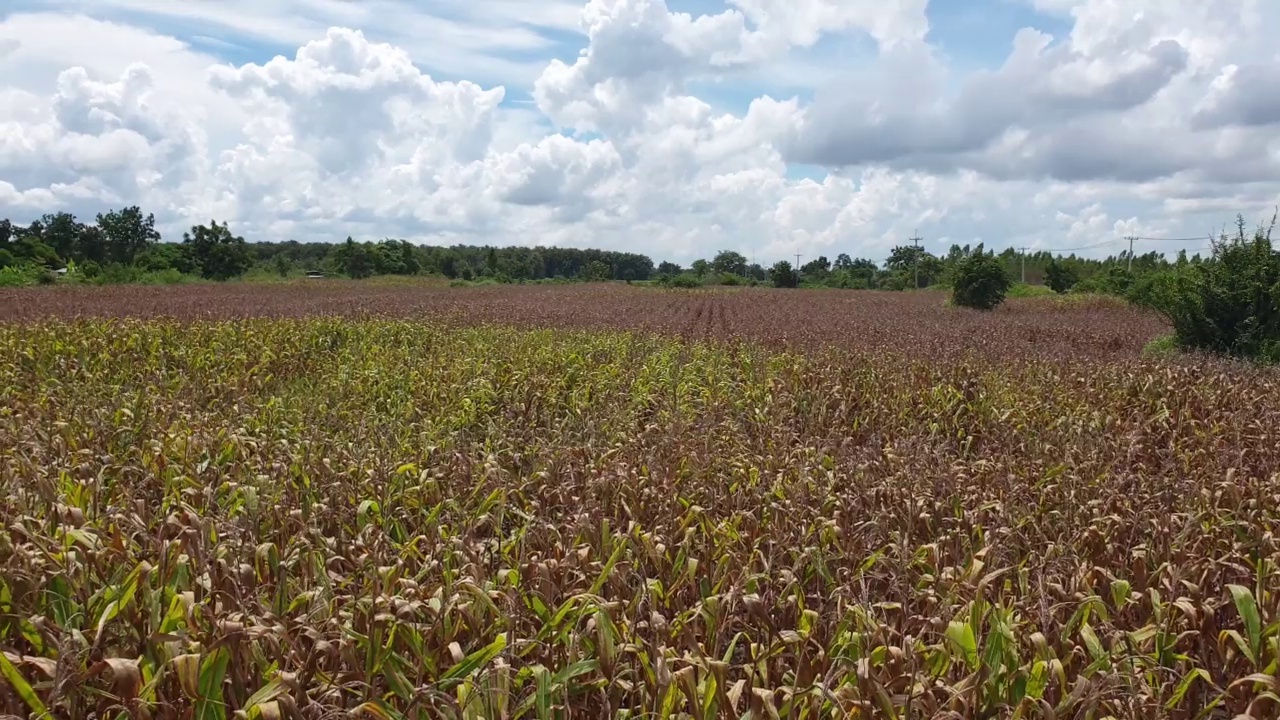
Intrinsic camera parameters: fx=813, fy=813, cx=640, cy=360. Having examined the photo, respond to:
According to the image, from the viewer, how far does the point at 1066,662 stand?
2.47 metres

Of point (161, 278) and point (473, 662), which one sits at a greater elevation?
point (161, 278)

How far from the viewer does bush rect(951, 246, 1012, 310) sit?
93.6 feet

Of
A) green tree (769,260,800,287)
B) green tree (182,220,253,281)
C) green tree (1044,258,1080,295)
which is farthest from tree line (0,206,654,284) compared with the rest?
green tree (1044,258,1080,295)

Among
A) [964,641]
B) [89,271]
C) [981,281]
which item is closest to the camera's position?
[964,641]

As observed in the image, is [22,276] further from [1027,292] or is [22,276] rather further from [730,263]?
[730,263]

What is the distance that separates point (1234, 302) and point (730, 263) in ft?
322

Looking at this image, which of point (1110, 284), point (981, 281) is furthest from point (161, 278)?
point (1110, 284)

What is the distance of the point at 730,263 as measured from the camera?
361 feet

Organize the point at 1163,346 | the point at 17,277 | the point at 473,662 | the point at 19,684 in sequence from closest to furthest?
1. the point at 19,684
2. the point at 473,662
3. the point at 1163,346
4. the point at 17,277

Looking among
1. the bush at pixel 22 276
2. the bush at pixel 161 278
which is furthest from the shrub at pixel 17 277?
the bush at pixel 161 278

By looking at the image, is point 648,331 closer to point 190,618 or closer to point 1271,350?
point 1271,350

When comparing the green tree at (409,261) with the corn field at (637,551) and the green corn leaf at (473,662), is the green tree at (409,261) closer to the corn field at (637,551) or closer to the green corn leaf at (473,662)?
the corn field at (637,551)

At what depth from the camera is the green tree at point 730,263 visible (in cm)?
10919

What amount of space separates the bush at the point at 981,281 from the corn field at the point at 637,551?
21.3 m
